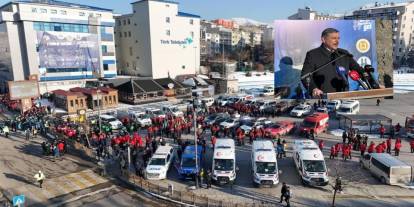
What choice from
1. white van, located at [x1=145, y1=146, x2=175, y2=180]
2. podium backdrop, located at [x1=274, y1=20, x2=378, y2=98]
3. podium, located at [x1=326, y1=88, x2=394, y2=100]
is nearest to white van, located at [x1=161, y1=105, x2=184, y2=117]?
white van, located at [x1=145, y1=146, x2=175, y2=180]

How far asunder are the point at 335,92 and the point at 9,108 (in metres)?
41.9

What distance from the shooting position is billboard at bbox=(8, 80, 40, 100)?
111 feet

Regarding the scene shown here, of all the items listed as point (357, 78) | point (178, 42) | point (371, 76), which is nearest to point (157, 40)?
point (178, 42)

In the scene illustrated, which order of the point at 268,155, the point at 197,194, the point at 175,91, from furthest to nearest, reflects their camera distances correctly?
A: the point at 175,91 → the point at 268,155 → the point at 197,194

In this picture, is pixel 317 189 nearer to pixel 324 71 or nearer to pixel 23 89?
pixel 324 71

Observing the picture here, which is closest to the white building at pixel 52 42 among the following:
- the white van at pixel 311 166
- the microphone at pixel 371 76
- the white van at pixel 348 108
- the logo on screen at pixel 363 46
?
the white van at pixel 348 108

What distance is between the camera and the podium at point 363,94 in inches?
1661

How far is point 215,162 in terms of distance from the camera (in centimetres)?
1886

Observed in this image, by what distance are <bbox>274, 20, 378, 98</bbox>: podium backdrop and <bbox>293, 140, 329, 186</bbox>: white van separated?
79.8 feet

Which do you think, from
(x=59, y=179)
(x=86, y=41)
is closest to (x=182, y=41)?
(x=86, y=41)

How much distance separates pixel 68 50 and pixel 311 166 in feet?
148

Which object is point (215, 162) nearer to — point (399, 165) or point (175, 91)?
point (399, 165)

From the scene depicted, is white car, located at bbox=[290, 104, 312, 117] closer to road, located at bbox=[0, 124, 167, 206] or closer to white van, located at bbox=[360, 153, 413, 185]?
white van, located at bbox=[360, 153, 413, 185]

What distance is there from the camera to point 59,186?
1855 cm
